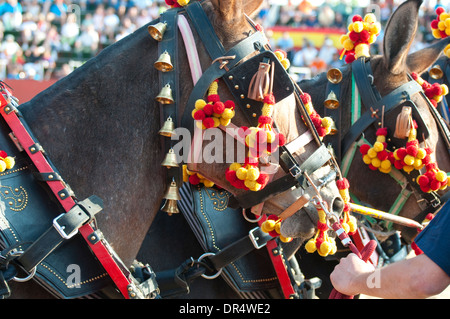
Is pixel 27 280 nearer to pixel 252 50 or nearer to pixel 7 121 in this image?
pixel 7 121

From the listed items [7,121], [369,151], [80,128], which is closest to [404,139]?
[369,151]

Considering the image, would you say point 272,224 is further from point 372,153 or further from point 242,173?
point 372,153

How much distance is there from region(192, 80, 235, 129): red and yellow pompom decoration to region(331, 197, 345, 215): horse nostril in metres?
0.75

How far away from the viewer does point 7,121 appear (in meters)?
2.62

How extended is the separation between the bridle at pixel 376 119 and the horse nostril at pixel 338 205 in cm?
119

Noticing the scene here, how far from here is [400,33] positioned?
12.3 feet

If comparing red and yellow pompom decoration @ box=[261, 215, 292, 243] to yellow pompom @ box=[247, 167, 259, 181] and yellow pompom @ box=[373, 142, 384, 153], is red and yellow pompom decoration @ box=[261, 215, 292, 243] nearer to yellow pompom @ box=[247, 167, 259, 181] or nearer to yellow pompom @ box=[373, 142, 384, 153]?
yellow pompom @ box=[247, 167, 259, 181]

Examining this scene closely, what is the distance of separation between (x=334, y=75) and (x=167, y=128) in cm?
193

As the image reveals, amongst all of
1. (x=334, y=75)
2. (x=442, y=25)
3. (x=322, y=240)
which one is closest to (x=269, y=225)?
(x=322, y=240)

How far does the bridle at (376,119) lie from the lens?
3.90 metres

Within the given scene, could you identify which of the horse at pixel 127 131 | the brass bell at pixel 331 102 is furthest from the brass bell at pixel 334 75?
the horse at pixel 127 131

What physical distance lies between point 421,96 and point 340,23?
1387 centimetres

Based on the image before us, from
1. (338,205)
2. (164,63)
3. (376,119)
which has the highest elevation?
(164,63)
